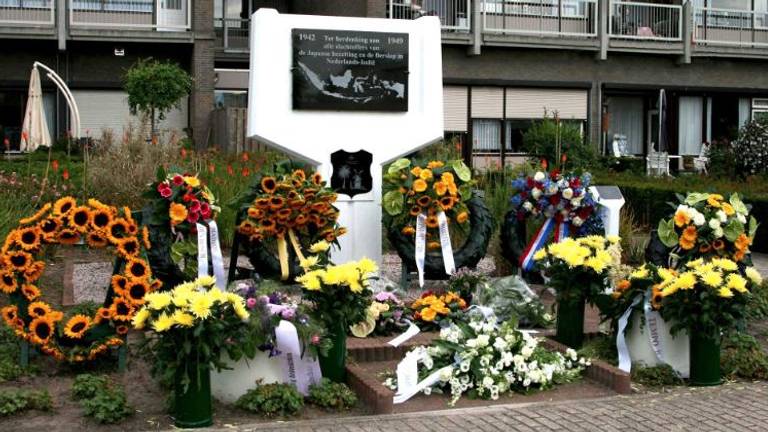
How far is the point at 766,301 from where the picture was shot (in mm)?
9867

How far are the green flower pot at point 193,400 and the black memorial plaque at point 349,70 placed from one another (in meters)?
4.91

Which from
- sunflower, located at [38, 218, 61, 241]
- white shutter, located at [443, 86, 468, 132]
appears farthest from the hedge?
white shutter, located at [443, 86, 468, 132]

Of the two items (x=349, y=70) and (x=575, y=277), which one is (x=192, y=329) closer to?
(x=575, y=277)

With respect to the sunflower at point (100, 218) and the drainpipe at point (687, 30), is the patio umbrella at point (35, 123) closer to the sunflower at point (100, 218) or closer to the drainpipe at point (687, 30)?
the sunflower at point (100, 218)

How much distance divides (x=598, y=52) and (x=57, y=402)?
2768 cm

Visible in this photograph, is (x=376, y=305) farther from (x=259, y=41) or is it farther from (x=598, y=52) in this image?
(x=598, y=52)

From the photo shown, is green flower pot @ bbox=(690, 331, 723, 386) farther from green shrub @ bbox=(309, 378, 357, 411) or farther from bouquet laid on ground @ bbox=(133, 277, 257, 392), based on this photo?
bouquet laid on ground @ bbox=(133, 277, 257, 392)

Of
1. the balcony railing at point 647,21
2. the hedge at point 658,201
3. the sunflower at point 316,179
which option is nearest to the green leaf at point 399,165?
the sunflower at point 316,179

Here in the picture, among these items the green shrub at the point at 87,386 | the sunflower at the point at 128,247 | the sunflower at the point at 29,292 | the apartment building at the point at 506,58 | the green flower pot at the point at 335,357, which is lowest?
the green shrub at the point at 87,386

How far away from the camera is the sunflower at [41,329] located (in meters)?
6.82

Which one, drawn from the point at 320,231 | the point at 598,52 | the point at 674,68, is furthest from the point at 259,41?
the point at 674,68

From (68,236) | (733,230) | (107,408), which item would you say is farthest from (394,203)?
(107,408)

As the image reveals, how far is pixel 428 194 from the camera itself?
10008 millimetres

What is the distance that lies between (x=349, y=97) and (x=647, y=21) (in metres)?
25.1
